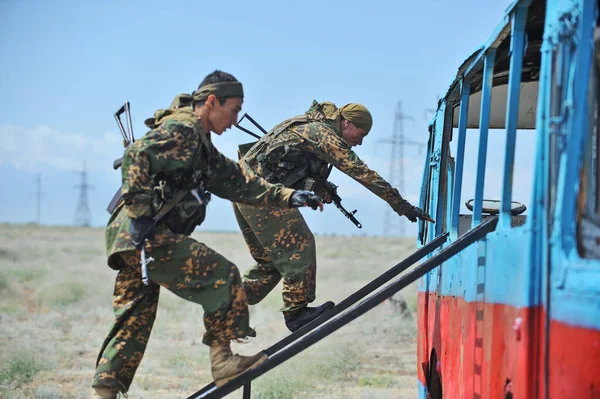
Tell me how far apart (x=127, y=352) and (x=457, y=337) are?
68.8 inches

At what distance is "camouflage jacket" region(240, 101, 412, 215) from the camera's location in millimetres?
5832

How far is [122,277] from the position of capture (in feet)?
15.5

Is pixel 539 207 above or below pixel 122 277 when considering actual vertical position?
above

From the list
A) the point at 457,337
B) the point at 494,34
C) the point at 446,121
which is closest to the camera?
the point at 494,34

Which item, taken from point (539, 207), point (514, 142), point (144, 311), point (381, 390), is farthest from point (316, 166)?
point (381, 390)

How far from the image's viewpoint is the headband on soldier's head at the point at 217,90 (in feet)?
15.2

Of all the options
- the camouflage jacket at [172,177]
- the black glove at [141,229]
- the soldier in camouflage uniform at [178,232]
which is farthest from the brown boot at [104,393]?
the black glove at [141,229]

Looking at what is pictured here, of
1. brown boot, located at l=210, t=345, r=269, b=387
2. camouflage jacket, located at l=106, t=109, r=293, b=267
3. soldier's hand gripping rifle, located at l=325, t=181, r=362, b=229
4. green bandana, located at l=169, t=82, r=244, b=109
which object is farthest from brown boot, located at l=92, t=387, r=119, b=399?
soldier's hand gripping rifle, located at l=325, t=181, r=362, b=229

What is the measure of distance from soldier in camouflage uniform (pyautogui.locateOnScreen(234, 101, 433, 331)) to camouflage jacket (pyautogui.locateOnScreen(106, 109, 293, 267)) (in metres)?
0.94

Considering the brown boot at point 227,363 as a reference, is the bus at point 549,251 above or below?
above

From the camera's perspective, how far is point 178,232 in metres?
4.61

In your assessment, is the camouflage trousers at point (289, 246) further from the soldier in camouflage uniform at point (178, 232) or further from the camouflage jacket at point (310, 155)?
the soldier in camouflage uniform at point (178, 232)

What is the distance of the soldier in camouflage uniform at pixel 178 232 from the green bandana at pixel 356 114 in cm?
153

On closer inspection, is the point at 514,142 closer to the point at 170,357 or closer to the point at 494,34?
the point at 494,34
